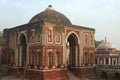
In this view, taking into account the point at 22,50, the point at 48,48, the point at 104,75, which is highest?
the point at 48,48

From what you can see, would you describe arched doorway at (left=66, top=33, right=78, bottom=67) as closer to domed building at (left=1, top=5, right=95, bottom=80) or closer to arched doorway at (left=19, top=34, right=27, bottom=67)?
domed building at (left=1, top=5, right=95, bottom=80)

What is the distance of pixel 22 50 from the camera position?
2491cm

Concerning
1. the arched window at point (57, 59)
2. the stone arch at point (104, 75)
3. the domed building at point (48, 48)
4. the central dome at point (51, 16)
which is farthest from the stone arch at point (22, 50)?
the stone arch at point (104, 75)

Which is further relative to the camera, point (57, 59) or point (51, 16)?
point (51, 16)

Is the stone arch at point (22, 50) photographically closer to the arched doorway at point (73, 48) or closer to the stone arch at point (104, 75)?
the arched doorway at point (73, 48)

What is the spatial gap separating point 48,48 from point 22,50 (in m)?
4.93

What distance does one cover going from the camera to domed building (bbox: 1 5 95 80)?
69.1 feet

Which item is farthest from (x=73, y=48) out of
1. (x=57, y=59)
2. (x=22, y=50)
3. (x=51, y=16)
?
(x=22, y=50)

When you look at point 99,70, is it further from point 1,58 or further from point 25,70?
point 1,58

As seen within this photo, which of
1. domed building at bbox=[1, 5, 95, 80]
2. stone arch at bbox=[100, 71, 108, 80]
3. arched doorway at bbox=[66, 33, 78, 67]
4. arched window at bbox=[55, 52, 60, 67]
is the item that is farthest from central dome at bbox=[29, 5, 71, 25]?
stone arch at bbox=[100, 71, 108, 80]

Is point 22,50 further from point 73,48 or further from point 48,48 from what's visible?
point 73,48

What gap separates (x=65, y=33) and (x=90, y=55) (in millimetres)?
4980

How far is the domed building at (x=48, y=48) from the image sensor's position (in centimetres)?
2106

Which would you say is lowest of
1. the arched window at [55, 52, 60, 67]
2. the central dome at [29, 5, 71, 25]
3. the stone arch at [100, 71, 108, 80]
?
the stone arch at [100, 71, 108, 80]
